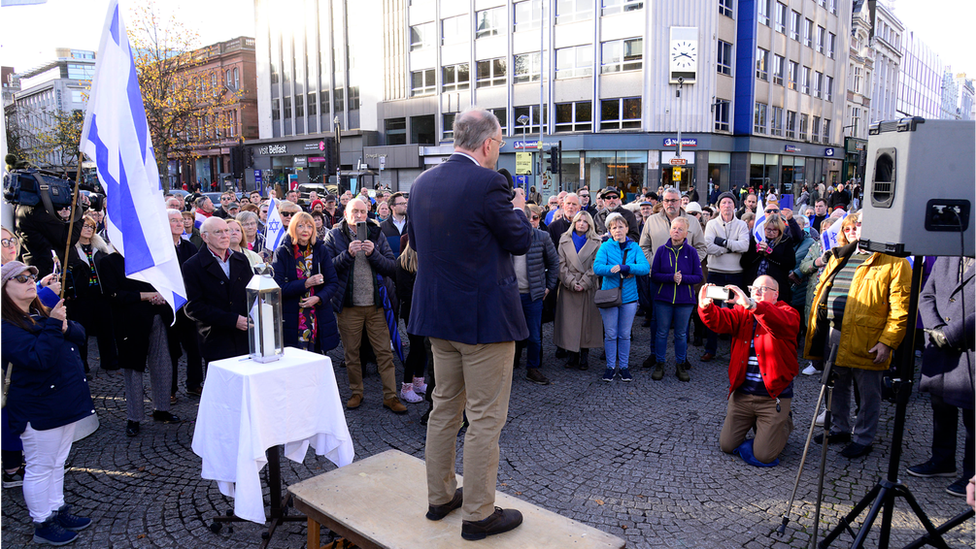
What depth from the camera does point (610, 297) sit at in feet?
22.7

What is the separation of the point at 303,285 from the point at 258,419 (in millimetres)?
2382

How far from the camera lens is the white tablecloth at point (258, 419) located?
3359 mm

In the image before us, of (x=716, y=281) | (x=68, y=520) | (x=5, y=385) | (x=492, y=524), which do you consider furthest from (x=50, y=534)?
(x=716, y=281)

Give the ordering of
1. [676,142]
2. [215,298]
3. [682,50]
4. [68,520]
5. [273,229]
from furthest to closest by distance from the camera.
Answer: [676,142], [682,50], [273,229], [215,298], [68,520]

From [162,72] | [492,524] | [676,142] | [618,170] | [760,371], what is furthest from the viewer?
[618,170]

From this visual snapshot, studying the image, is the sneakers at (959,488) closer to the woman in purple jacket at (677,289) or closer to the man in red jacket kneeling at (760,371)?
the man in red jacket kneeling at (760,371)

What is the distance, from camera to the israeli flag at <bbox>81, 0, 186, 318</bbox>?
367 centimetres

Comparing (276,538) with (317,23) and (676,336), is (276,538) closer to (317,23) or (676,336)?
(676,336)

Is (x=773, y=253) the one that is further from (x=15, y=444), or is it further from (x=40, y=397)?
(x=15, y=444)

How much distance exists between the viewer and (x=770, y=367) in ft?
15.7

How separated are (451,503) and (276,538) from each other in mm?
1339

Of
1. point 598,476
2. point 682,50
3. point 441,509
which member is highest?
point 682,50

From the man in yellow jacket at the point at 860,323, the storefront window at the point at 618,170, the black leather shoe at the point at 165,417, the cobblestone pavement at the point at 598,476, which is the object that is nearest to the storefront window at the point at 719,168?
the storefront window at the point at 618,170

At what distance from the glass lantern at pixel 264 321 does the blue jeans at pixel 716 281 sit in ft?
18.6
